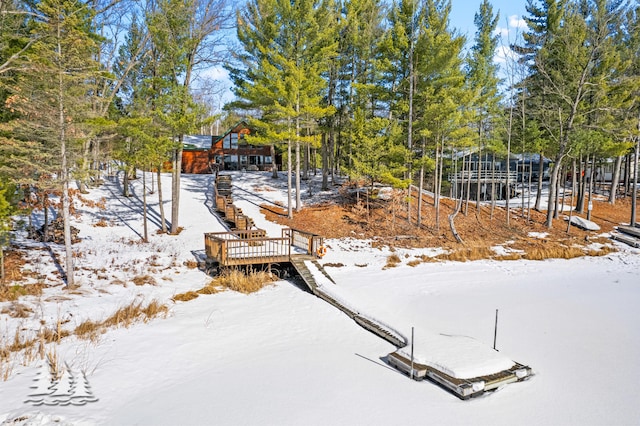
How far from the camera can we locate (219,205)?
2208cm

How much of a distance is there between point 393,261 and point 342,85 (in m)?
15.6

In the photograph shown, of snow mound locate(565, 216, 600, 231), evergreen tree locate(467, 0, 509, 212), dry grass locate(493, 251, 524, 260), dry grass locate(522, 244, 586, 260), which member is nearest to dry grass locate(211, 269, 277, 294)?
dry grass locate(493, 251, 524, 260)

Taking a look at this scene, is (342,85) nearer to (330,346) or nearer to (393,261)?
(393,261)

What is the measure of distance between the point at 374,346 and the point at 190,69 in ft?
50.9

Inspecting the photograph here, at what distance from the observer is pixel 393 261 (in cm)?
1532

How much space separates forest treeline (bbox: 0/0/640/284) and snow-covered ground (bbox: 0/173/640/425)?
406 centimetres

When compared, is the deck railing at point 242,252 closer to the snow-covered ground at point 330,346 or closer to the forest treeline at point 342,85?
the snow-covered ground at point 330,346

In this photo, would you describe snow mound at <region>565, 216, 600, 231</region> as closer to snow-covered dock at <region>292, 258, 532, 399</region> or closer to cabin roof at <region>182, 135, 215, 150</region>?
snow-covered dock at <region>292, 258, 532, 399</region>

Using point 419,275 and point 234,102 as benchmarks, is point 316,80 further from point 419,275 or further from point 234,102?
point 419,275

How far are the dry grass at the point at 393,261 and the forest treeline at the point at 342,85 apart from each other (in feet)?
14.0

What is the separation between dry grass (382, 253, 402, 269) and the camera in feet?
48.6

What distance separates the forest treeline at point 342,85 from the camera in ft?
41.7

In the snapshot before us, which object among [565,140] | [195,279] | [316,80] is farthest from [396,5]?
[195,279]

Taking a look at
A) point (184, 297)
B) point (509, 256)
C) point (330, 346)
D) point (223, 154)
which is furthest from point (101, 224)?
point (223, 154)
